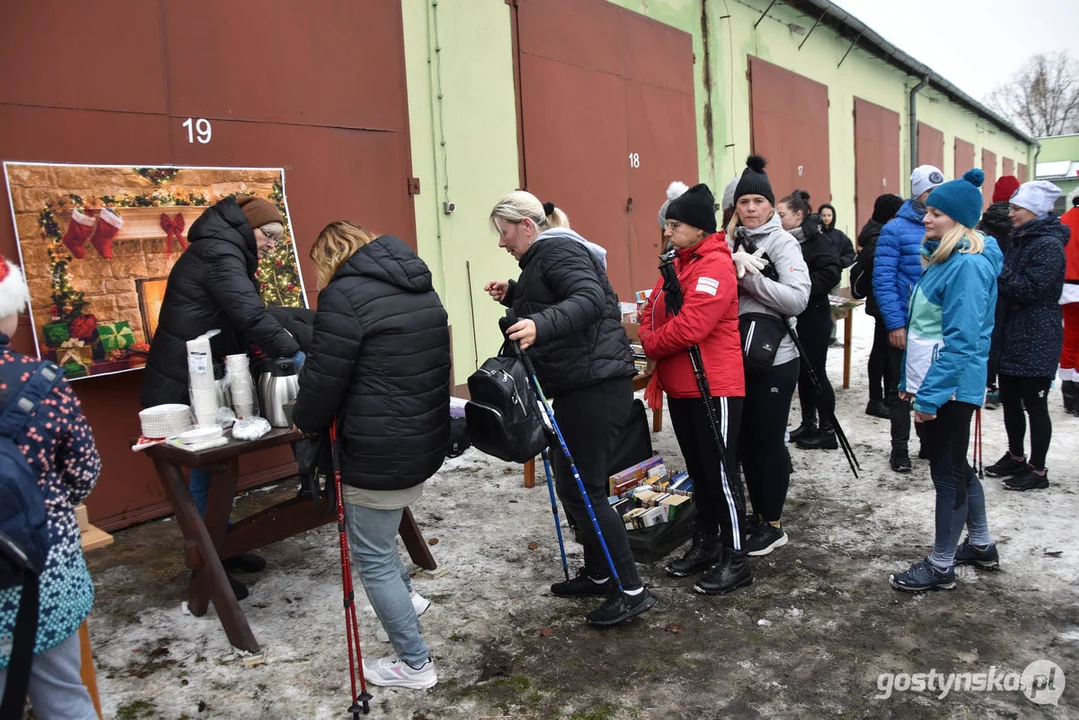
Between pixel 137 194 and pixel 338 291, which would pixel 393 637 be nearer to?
pixel 338 291

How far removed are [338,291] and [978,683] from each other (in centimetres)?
268

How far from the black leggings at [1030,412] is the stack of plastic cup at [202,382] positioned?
15.2ft

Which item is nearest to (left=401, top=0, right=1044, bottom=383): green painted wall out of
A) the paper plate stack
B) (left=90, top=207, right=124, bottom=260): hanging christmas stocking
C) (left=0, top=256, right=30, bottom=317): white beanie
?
(left=90, top=207, right=124, bottom=260): hanging christmas stocking

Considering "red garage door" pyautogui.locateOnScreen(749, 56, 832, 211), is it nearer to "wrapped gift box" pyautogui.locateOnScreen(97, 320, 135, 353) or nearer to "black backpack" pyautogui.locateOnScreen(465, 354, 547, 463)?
"wrapped gift box" pyautogui.locateOnScreen(97, 320, 135, 353)

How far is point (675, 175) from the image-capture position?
387 inches

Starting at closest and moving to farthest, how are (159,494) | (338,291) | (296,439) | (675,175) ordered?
(338,291), (296,439), (159,494), (675,175)

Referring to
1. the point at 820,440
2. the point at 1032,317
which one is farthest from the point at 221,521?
the point at 1032,317

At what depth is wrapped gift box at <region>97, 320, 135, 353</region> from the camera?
14.7 feet

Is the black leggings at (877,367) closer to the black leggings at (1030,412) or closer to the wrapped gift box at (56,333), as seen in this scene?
the black leggings at (1030,412)

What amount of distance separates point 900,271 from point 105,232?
4941mm

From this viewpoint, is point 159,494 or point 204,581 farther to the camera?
point 159,494

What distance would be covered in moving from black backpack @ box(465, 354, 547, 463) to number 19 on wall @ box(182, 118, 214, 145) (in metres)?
2.97

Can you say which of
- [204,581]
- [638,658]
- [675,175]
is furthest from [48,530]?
[675,175]

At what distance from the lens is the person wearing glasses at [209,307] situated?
386 centimetres
